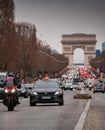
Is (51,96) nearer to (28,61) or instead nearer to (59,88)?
(59,88)

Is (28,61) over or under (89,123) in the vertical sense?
over

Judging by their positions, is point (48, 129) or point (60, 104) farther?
point (60, 104)

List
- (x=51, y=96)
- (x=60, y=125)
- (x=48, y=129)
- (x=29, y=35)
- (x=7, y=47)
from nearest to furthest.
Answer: (x=48, y=129) → (x=60, y=125) → (x=51, y=96) → (x=7, y=47) → (x=29, y=35)

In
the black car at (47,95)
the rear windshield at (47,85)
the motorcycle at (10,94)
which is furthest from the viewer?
the rear windshield at (47,85)

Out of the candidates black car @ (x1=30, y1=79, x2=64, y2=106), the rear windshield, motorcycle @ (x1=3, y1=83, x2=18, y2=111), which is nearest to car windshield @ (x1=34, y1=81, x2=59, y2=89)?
the rear windshield

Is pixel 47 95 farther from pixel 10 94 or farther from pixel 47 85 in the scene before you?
pixel 10 94

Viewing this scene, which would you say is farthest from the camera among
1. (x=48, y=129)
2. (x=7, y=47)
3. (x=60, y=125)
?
(x=7, y=47)

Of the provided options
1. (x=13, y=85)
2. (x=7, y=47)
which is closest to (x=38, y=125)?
(x=13, y=85)

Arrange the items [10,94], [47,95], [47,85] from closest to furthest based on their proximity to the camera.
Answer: [10,94], [47,95], [47,85]

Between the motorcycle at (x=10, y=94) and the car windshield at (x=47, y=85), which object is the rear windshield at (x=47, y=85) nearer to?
the car windshield at (x=47, y=85)

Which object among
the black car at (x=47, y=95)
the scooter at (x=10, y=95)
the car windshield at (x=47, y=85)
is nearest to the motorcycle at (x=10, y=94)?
the scooter at (x=10, y=95)

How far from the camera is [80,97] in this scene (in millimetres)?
51875

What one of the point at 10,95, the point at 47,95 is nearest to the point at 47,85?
the point at 47,95

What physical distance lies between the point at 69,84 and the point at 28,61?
504 inches
